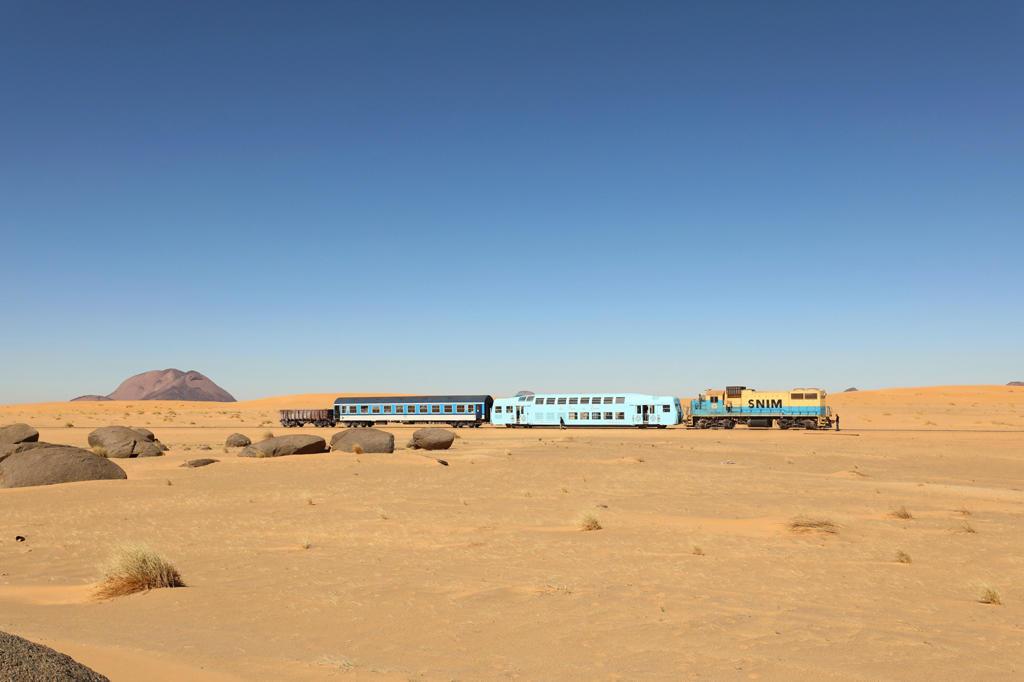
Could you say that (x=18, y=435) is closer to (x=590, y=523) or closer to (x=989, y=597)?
(x=590, y=523)

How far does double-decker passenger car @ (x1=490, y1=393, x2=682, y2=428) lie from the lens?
64188mm

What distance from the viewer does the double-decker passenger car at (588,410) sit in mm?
64188

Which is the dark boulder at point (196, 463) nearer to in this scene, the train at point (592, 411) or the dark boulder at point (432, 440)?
the dark boulder at point (432, 440)

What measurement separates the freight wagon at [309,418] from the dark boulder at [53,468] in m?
46.0

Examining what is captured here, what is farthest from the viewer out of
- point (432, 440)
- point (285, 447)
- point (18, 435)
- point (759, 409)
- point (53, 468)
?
point (759, 409)

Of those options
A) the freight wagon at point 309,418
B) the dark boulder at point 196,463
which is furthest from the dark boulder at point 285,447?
the freight wagon at point 309,418

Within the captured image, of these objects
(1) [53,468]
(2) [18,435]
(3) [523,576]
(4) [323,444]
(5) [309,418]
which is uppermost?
(5) [309,418]

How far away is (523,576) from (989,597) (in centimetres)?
704

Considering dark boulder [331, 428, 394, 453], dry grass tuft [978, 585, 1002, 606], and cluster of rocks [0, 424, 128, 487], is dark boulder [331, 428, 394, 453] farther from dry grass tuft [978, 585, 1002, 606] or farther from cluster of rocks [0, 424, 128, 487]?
dry grass tuft [978, 585, 1002, 606]

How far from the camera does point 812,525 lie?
54.6 ft

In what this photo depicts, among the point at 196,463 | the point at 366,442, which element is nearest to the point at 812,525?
the point at 196,463

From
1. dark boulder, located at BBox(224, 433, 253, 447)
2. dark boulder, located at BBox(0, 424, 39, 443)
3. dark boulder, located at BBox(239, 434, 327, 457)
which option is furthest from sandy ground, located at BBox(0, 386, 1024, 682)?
dark boulder, located at BBox(224, 433, 253, 447)

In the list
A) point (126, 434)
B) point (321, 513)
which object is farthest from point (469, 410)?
point (321, 513)

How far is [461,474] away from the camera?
95.0 ft
